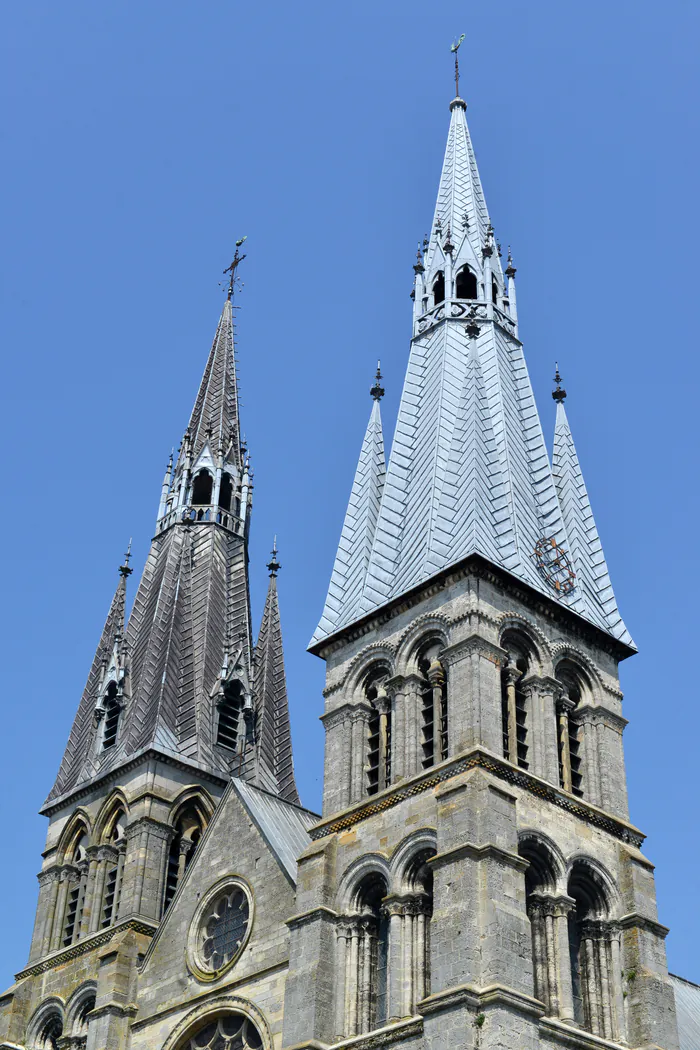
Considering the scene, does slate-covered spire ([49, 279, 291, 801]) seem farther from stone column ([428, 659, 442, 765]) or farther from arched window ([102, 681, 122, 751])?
stone column ([428, 659, 442, 765])

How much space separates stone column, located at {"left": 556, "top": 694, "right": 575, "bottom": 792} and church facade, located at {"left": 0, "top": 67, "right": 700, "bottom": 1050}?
6cm

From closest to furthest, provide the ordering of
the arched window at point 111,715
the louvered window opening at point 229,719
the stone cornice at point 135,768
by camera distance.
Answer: the stone cornice at point 135,768 → the louvered window opening at point 229,719 → the arched window at point 111,715

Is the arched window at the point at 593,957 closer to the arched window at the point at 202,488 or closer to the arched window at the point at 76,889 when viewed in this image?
the arched window at the point at 76,889

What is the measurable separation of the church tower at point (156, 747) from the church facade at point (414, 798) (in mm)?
83

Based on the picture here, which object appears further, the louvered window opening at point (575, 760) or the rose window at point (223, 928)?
the rose window at point (223, 928)

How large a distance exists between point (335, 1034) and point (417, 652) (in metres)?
7.46

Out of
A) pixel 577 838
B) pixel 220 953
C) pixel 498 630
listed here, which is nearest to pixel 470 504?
pixel 498 630

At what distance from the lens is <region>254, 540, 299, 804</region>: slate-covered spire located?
1704 inches

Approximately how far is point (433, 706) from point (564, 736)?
8.81ft

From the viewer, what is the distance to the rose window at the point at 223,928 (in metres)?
31.8

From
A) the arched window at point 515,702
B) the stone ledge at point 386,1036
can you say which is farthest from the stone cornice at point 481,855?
the stone ledge at point 386,1036

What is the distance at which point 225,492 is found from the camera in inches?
1907

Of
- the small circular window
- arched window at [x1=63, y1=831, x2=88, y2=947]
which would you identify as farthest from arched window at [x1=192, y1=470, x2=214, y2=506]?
the small circular window

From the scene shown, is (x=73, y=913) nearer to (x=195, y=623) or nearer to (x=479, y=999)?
(x=195, y=623)
